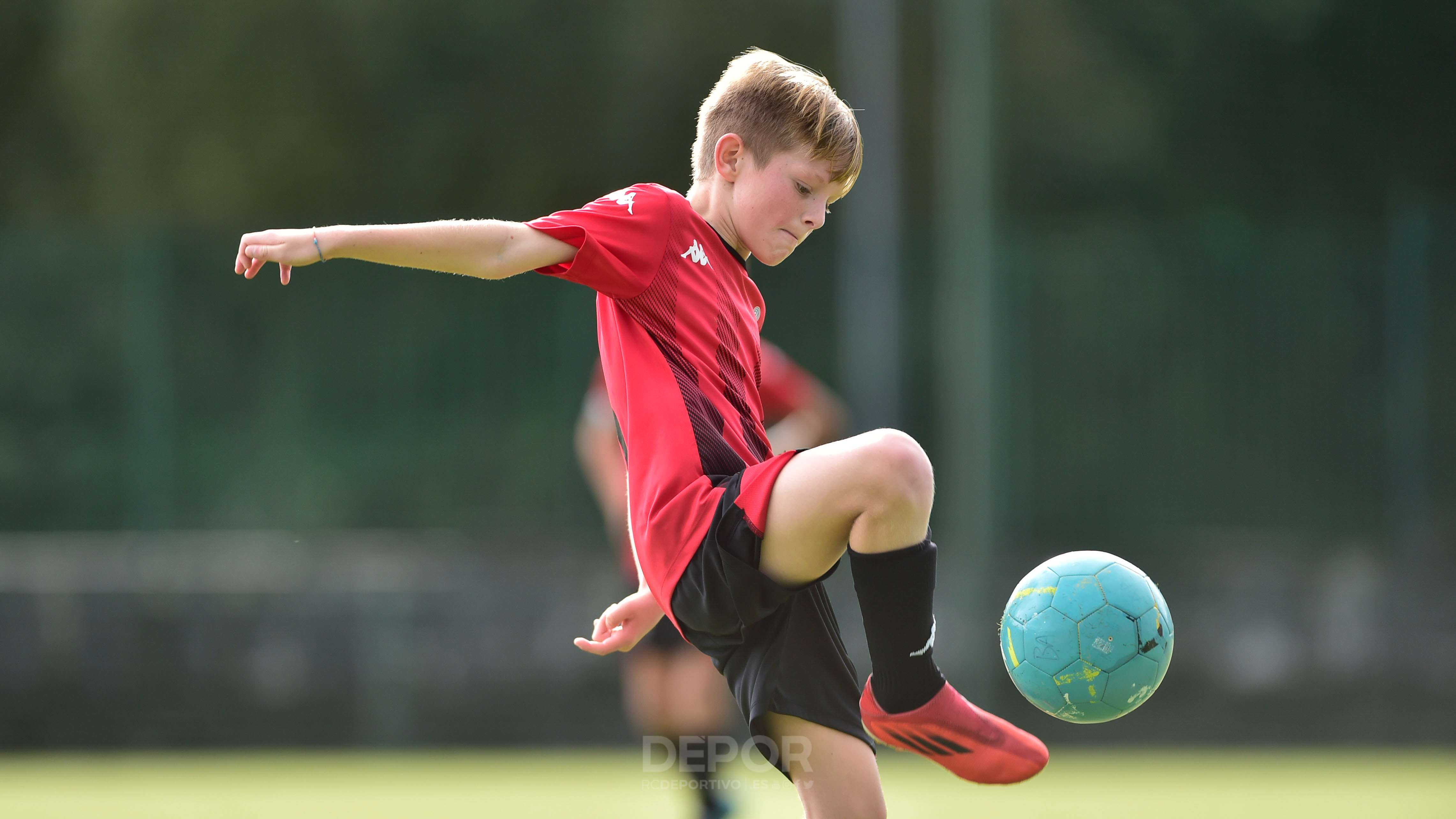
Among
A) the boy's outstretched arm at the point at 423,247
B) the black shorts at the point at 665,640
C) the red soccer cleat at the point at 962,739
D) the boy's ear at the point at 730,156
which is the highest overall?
the boy's ear at the point at 730,156

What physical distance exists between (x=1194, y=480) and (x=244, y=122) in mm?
5994

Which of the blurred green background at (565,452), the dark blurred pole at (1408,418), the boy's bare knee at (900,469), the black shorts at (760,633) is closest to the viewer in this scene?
the boy's bare knee at (900,469)

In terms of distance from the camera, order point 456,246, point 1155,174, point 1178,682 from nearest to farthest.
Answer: point 456,246, point 1178,682, point 1155,174

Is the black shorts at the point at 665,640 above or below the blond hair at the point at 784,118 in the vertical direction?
below

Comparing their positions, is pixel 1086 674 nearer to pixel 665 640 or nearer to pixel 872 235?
pixel 665 640

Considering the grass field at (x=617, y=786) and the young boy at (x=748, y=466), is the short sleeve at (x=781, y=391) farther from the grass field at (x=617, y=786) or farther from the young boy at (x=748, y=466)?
the young boy at (x=748, y=466)

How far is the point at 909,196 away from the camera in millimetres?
9789

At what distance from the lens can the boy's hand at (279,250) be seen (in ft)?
8.88

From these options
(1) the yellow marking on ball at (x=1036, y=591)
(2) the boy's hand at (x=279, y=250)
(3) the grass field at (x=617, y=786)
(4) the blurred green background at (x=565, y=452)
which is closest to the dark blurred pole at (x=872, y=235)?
(4) the blurred green background at (x=565, y=452)

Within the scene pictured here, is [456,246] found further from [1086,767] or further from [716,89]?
[1086,767]

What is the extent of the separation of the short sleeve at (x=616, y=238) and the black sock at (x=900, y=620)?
70 cm

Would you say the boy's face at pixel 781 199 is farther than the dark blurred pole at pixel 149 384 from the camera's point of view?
No

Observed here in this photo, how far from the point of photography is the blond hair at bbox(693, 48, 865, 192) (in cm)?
329

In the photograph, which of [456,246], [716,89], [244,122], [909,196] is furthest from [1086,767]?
[244,122]
